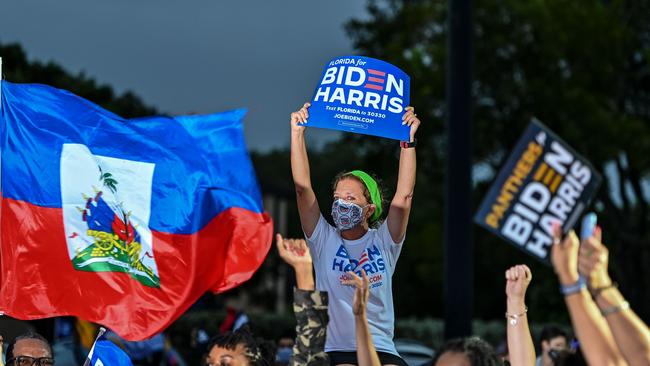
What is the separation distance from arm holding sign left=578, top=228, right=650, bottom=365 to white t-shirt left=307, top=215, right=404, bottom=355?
8.71 ft

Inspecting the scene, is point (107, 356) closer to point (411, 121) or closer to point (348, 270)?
point (348, 270)

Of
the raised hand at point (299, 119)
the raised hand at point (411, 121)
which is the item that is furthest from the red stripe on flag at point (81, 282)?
the raised hand at point (411, 121)

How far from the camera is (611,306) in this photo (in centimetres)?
373

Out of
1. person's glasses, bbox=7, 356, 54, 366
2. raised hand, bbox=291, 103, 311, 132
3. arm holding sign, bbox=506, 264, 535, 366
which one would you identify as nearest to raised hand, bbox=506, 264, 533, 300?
arm holding sign, bbox=506, 264, 535, 366

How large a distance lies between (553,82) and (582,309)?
84.4 ft

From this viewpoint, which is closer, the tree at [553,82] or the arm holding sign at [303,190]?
the arm holding sign at [303,190]

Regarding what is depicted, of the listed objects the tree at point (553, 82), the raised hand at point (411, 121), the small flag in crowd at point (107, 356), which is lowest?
the small flag in crowd at point (107, 356)

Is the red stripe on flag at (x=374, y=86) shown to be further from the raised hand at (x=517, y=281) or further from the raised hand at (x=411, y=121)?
the raised hand at (x=517, y=281)

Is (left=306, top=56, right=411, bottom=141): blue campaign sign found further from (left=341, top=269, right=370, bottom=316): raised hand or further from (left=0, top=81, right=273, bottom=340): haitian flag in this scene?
(left=341, top=269, right=370, bottom=316): raised hand

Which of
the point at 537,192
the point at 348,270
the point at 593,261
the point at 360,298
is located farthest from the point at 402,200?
the point at 537,192

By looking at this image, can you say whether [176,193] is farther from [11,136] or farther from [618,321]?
[618,321]

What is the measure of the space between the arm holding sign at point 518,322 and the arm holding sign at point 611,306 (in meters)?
1.66

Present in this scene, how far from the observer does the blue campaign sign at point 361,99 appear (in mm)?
7012

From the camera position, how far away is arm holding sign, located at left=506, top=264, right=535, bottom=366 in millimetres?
5438
